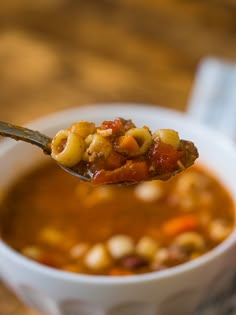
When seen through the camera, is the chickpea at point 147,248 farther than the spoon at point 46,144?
Yes

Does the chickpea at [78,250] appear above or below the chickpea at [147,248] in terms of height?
below

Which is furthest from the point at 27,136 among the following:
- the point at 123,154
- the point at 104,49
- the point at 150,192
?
the point at 104,49

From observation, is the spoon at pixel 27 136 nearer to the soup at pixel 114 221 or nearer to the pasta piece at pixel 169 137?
the pasta piece at pixel 169 137

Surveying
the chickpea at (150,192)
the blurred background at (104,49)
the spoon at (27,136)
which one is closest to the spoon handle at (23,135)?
the spoon at (27,136)

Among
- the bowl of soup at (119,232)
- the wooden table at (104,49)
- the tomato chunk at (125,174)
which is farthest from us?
the wooden table at (104,49)

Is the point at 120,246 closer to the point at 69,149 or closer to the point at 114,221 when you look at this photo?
the point at 114,221

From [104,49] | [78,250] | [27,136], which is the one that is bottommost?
[78,250]
